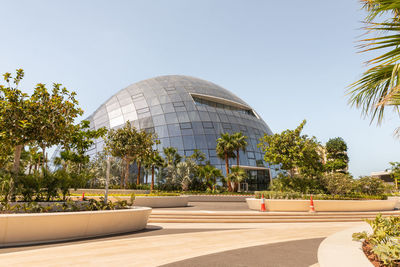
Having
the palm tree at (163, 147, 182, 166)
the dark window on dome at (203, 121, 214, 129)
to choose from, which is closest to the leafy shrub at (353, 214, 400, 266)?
the palm tree at (163, 147, 182, 166)

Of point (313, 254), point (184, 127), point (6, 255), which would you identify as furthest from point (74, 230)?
point (184, 127)

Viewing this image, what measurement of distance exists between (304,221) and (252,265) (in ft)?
35.5

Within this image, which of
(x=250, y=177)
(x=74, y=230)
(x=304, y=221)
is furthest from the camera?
(x=250, y=177)

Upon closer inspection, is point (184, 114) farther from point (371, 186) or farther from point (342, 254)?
point (342, 254)

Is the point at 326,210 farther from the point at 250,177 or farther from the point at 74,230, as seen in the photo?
the point at 250,177

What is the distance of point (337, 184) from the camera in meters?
23.8

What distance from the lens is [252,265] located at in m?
5.94

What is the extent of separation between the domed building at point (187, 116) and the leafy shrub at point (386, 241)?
116ft

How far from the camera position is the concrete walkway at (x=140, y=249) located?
6.03 meters

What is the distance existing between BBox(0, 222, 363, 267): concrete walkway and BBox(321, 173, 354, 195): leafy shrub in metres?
15.5

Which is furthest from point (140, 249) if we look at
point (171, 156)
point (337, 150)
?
point (337, 150)

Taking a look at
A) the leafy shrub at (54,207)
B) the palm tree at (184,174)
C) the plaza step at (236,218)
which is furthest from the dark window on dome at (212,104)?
the leafy shrub at (54,207)

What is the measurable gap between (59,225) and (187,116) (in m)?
39.4

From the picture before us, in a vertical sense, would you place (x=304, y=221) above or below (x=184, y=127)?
below
